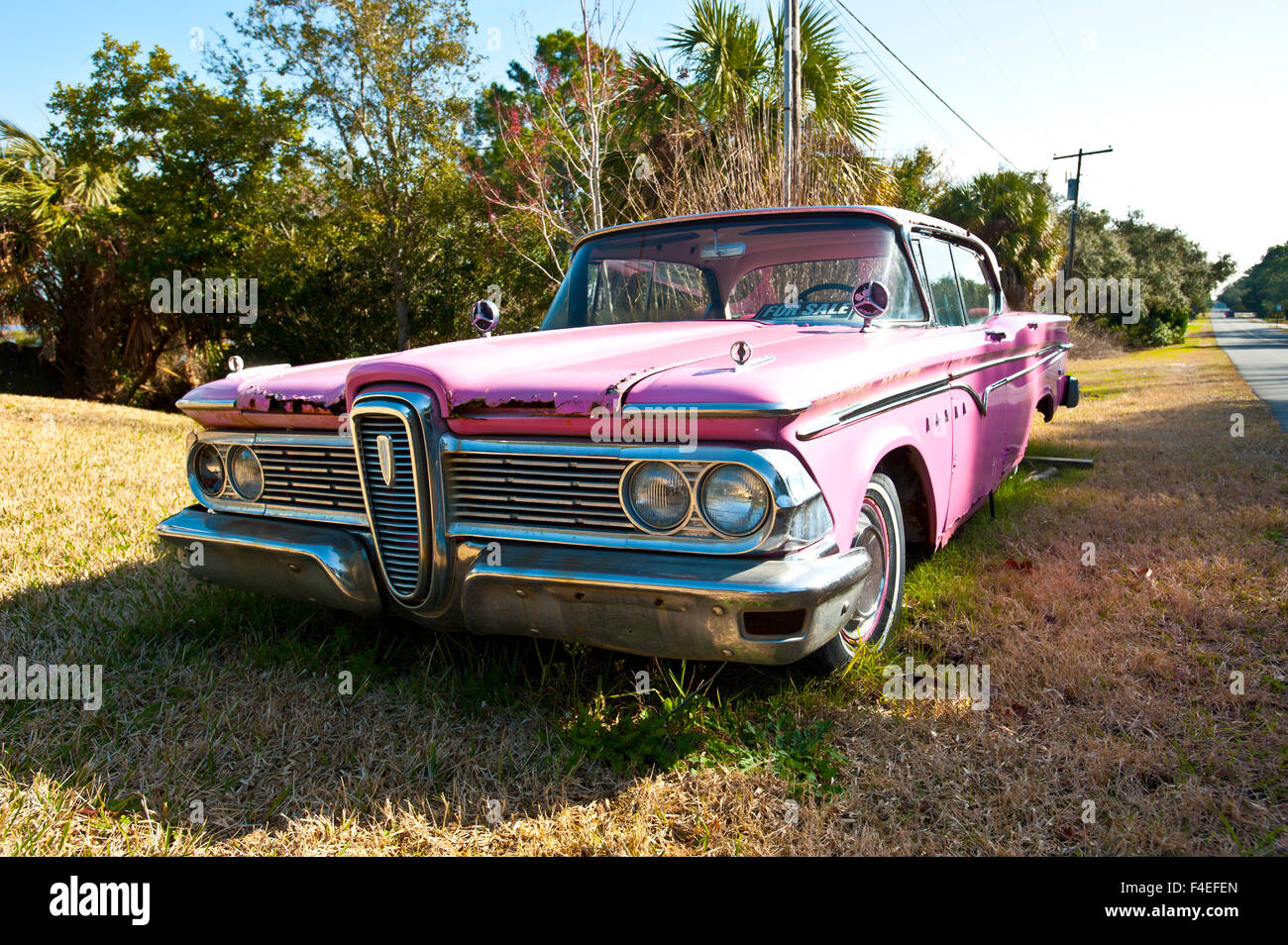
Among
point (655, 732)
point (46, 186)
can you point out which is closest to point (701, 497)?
point (655, 732)

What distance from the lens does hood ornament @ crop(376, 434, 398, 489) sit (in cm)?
246

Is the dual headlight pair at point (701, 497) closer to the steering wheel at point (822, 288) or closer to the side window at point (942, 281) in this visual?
the steering wheel at point (822, 288)

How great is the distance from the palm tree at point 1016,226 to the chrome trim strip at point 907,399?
16.7m

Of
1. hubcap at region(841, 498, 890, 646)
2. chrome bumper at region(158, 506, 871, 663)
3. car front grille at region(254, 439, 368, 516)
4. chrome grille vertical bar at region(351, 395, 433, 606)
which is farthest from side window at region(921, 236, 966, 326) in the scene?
car front grille at region(254, 439, 368, 516)

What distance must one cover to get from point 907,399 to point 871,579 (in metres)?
Answer: 0.62

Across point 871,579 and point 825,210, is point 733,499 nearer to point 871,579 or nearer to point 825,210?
point 871,579

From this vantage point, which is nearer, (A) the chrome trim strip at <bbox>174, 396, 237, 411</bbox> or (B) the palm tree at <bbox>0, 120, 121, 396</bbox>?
(A) the chrome trim strip at <bbox>174, 396, 237, 411</bbox>

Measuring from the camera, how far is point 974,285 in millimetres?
4441

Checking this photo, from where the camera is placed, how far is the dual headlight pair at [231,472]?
9.73ft

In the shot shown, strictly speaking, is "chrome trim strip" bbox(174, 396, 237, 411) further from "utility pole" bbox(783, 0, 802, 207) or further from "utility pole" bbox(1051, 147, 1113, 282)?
"utility pole" bbox(1051, 147, 1113, 282)

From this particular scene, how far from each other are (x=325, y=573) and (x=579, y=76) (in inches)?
352

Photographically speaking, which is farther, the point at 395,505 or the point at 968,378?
the point at 968,378

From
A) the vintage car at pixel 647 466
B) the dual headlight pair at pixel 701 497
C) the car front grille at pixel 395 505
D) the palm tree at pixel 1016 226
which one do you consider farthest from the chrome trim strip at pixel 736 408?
the palm tree at pixel 1016 226

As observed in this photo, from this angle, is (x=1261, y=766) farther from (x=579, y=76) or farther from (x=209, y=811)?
(x=579, y=76)
